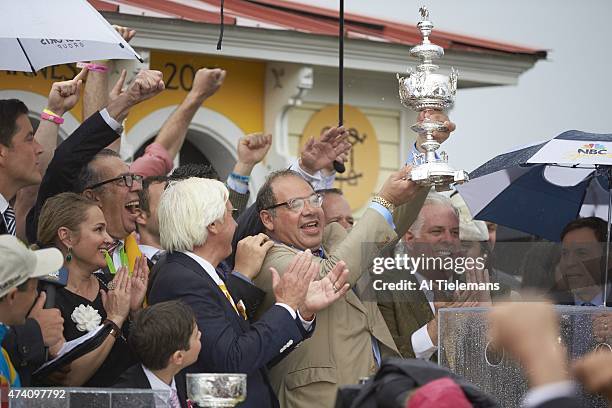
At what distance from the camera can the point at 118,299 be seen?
5348 millimetres

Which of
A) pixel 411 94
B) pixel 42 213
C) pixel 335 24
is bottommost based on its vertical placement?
pixel 42 213

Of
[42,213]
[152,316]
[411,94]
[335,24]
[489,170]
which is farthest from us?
[335,24]

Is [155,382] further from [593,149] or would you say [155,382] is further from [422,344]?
[593,149]

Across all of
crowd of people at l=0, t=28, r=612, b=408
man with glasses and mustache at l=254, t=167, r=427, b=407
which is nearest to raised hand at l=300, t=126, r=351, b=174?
crowd of people at l=0, t=28, r=612, b=408

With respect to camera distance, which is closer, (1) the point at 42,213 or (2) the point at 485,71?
(1) the point at 42,213

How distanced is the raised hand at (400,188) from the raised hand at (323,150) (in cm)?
105

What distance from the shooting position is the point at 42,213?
5.50 m

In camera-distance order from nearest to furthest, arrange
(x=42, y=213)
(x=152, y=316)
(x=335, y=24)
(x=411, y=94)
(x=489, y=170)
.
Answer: (x=152, y=316), (x=42, y=213), (x=411, y=94), (x=489, y=170), (x=335, y=24)

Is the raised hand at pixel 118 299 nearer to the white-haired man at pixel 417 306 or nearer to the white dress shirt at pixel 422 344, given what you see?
the white-haired man at pixel 417 306

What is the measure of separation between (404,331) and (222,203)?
1177mm

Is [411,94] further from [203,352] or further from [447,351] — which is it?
[203,352]

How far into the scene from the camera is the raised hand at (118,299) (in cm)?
532

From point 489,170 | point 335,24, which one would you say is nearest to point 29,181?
point 489,170

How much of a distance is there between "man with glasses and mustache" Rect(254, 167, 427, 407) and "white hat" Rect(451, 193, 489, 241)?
5.57 ft
